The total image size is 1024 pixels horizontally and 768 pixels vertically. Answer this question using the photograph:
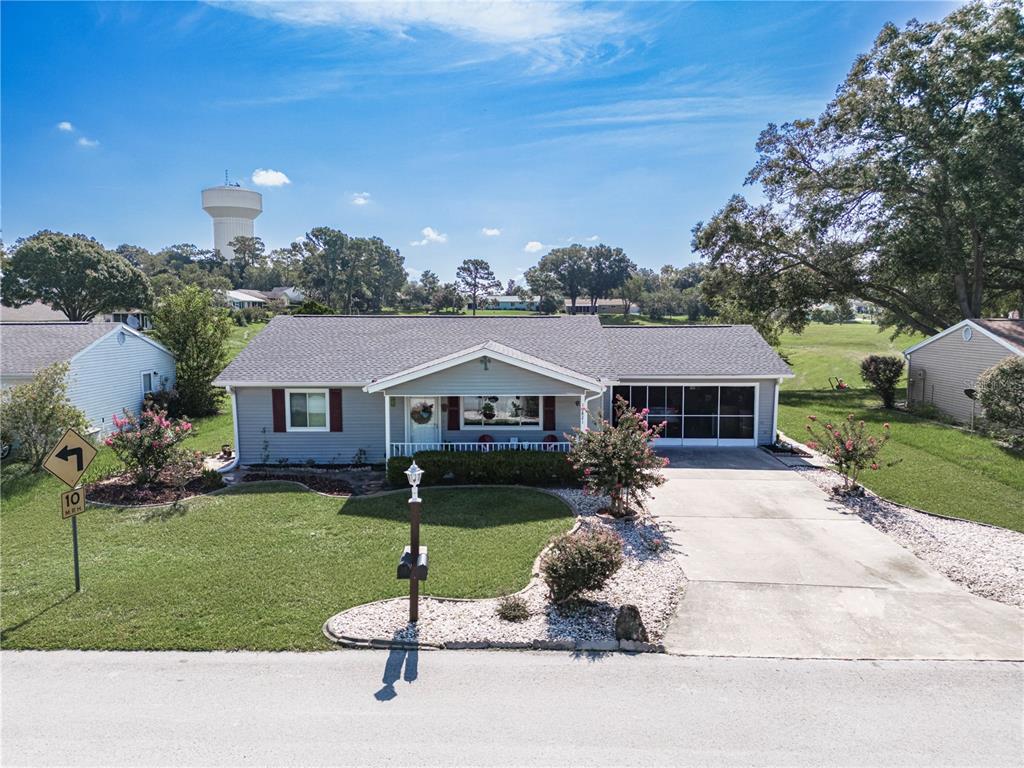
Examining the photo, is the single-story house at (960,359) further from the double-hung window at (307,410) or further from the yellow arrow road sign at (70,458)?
the yellow arrow road sign at (70,458)

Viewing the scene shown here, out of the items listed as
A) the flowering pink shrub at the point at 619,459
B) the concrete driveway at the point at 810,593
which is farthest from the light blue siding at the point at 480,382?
the concrete driveway at the point at 810,593

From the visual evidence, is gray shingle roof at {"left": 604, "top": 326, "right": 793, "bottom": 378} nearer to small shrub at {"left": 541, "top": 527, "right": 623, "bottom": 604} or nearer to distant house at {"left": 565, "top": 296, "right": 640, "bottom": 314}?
small shrub at {"left": 541, "top": 527, "right": 623, "bottom": 604}

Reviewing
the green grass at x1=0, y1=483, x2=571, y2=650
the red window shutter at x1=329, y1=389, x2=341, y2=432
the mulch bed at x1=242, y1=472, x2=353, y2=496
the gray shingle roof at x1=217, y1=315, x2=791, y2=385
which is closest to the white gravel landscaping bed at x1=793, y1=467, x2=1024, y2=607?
the green grass at x1=0, y1=483, x2=571, y2=650

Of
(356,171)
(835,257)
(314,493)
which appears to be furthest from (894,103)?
(314,493)

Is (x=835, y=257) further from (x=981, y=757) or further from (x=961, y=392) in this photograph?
(x=981, y=757)

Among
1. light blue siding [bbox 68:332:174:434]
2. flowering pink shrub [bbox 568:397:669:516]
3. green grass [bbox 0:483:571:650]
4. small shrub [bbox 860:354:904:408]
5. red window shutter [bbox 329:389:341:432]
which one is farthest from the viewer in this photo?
small shrub [bbox 860:354:904:408]

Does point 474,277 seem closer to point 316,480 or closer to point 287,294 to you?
point 287,294
